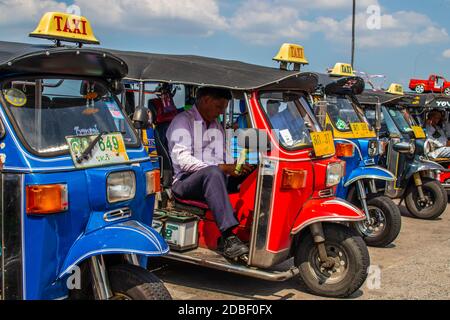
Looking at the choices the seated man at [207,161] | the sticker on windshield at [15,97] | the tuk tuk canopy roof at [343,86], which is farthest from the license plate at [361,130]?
the sticker on windshield at [15,97]

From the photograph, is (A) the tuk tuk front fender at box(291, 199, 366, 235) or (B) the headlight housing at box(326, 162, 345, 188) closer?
(A) the tuk tuk front fender at box(291, 199, 366, 235)

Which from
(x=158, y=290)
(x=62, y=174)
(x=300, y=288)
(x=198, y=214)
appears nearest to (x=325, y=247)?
(x=300, y=288)

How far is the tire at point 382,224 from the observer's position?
6.70m

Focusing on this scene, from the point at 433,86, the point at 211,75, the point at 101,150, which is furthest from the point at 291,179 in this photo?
the point at 433,86

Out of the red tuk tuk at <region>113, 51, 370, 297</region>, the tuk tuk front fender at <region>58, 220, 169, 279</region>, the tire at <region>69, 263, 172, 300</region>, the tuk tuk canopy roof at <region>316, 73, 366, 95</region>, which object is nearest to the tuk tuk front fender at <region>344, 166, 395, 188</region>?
the tuk tuk canopy roof at <region>316, 73, 366, 95</region>

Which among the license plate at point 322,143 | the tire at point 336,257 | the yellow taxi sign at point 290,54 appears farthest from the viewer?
the yellow taxi sign at point 290,54

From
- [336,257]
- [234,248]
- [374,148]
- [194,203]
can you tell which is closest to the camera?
[234,248]

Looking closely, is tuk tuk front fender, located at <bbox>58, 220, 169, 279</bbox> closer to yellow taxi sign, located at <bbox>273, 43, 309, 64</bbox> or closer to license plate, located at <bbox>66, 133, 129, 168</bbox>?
license plate, located at <bbox>66, 133, 129, 168</bbox>

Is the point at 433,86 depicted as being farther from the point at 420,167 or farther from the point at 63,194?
the point at 63,194

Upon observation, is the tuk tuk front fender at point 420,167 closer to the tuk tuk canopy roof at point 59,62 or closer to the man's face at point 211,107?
the man's face at point 211,107

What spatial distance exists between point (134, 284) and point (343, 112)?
5158mm

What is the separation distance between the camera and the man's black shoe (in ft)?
15.5

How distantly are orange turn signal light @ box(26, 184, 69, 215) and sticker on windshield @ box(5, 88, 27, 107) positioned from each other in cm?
56

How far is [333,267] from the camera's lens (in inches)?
193
